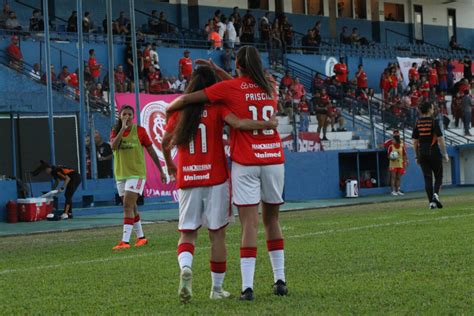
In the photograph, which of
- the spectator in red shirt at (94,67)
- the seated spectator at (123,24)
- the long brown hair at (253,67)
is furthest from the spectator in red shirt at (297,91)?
the long brown hair at (253,67)

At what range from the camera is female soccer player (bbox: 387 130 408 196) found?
102ft

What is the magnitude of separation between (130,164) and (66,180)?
29.4ft

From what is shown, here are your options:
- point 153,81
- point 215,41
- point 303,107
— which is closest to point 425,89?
point 303,107

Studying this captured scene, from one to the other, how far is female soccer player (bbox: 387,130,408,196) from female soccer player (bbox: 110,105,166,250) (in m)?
17.8

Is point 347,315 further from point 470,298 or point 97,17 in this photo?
point 97,17

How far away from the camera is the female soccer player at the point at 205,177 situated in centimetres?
793

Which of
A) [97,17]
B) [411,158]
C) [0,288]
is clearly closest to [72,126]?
[97,17]

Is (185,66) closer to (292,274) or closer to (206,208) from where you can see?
(292,274)

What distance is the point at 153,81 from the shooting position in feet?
98.8

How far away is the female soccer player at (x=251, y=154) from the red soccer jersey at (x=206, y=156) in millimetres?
118

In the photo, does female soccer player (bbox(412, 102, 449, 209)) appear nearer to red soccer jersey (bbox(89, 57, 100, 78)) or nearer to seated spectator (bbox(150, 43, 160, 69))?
red soccer jersey (bbox(89, 57, 100, 78))

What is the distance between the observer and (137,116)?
25.5 metres

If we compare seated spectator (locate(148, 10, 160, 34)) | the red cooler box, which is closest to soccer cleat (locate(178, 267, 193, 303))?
the red cooler box

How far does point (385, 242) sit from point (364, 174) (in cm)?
2121
